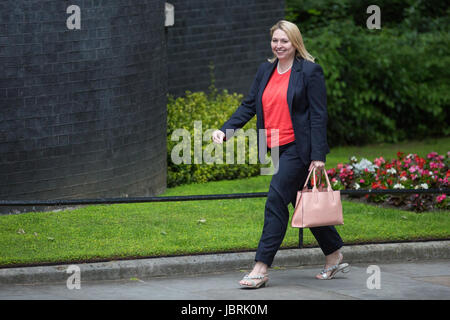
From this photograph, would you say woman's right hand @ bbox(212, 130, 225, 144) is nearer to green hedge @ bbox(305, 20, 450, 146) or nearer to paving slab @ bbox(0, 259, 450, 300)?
paving slab @ bbox(0, 259, 450, 300)

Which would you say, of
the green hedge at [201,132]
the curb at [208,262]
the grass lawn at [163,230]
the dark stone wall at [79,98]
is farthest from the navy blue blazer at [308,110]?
the green hedge at [201,132]

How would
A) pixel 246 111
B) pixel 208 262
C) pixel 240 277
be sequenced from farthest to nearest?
pixel 208 262 → pixel 240 277 → pixel 246 111

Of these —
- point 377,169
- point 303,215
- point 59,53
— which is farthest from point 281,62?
point 377,169

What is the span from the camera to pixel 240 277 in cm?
705

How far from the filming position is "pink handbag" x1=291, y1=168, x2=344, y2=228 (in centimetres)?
637

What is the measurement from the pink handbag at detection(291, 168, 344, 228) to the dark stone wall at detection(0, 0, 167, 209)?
142 inches

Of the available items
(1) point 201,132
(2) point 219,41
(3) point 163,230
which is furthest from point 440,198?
(2) point 219,41

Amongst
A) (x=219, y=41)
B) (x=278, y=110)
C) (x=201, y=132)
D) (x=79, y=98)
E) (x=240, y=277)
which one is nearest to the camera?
(x=278, y=110)

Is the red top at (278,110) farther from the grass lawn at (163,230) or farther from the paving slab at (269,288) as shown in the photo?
the grass lawn at (163,230)

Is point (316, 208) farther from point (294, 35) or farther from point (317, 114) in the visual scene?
point (294, 35)

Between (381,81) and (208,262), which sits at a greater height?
(381,81)

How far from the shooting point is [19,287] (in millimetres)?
6629

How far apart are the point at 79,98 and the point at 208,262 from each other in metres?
2.95

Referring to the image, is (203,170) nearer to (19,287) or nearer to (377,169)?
(377,169)
